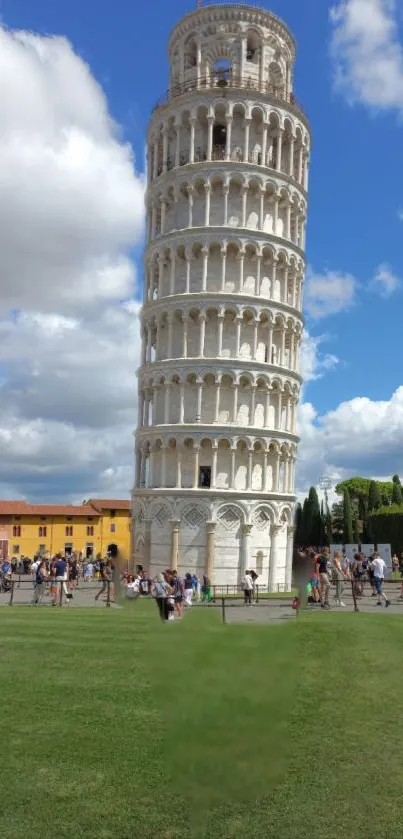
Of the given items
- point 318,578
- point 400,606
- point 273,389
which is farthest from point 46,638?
point 273,389

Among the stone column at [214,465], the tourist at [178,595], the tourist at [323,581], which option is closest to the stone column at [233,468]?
the stone column at [214,465]

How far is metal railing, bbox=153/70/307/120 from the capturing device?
56.4 meters

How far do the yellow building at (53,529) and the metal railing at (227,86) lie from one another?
6052cm

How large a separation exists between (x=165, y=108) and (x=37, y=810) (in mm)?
57890

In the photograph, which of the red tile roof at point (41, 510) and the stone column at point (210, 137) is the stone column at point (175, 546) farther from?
the red tile roof at point (41, 510)

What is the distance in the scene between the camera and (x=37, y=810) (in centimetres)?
859

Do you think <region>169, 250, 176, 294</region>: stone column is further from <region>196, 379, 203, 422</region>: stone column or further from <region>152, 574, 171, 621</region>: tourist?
<region>152, 574, 171, 621</region>: tourist

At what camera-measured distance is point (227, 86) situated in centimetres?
5591

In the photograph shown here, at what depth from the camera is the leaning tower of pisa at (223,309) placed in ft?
175

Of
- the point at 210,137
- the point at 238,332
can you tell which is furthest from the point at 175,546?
the point at 210,137

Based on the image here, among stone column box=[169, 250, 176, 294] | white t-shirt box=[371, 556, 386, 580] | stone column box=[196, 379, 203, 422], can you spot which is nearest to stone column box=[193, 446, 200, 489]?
stone column box=[196, 379, 203, 422]

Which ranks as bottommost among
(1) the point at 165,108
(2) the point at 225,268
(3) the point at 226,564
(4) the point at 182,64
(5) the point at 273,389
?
(3) the point at 226,564

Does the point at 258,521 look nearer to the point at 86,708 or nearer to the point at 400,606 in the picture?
the point at 400,606

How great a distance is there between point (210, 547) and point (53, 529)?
178 ft
